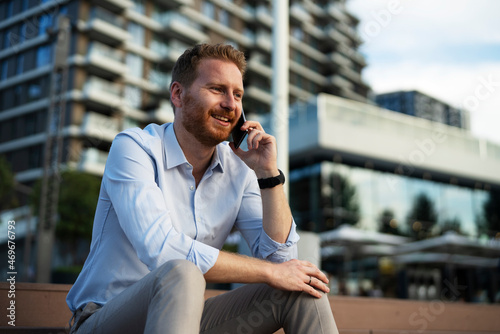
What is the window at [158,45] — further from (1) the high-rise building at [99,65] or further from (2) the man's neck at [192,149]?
(2) the man's neck at [192,149]

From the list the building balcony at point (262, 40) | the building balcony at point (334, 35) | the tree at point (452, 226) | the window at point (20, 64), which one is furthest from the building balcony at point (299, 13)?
the tree at point (452, 226)

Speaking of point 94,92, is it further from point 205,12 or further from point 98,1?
point 205,12

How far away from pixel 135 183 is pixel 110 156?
0.22 meters

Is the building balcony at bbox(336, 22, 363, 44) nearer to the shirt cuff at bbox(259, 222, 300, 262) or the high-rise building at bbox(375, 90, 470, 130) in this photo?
the high-rise building at bbox(375, 90, 470, 130)

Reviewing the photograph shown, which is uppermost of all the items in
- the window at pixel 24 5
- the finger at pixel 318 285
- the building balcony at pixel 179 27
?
the window at pixel 24 5

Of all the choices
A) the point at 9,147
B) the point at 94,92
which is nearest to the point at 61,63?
the point at 94,92

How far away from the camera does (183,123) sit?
2316mm

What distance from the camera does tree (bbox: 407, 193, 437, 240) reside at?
2047cm

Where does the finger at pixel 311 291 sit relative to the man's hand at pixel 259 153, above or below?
below

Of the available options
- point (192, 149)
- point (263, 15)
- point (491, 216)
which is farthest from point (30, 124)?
point (192, 149)

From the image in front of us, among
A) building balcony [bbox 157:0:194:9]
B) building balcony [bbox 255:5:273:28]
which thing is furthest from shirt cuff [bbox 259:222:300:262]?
building balcony [bbox 255:5:273:28]

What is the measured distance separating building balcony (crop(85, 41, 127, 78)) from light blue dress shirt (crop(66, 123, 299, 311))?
32.9m

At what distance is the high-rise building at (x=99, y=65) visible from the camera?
32844 millimetres

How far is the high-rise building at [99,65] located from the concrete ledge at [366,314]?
95.8 ft
